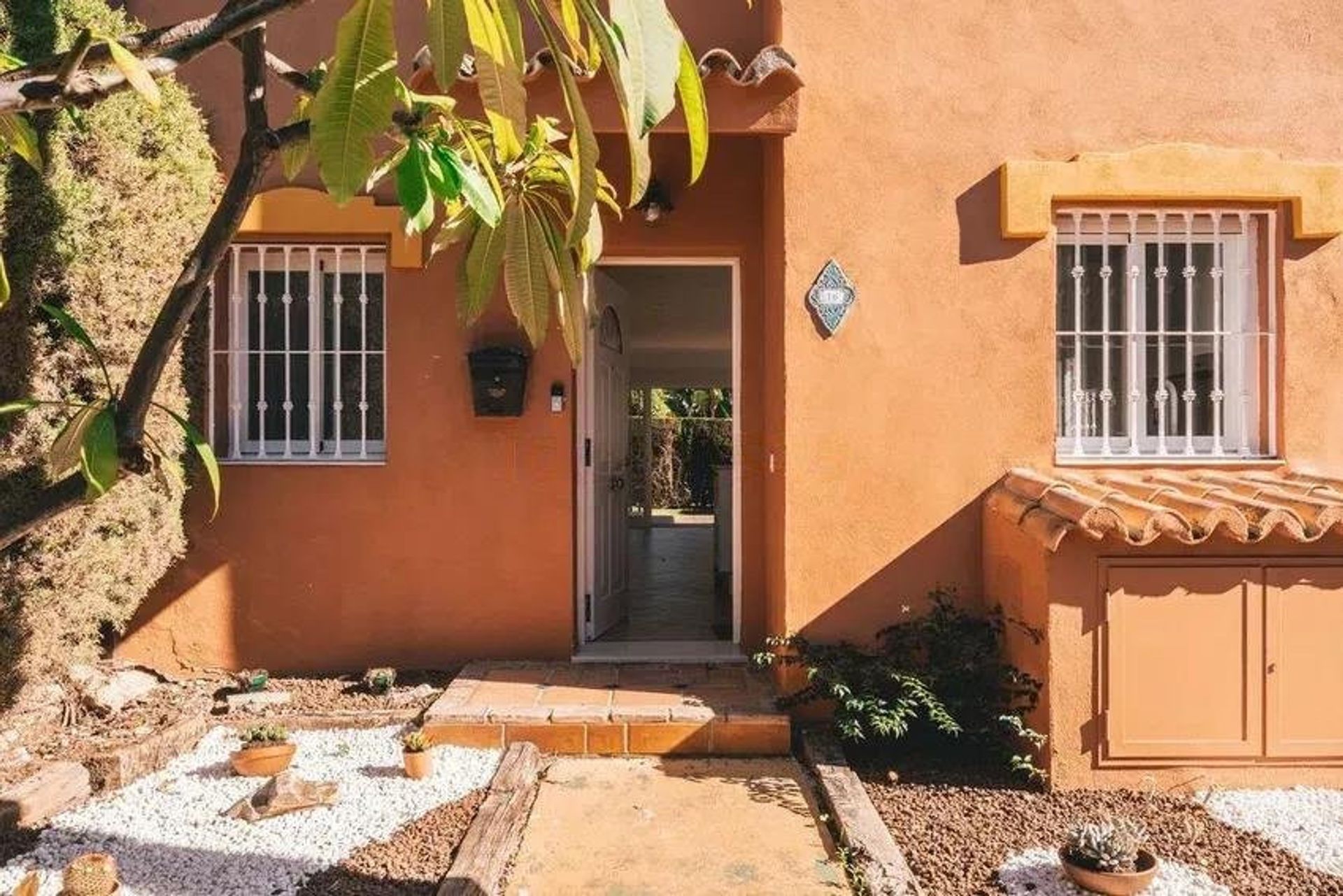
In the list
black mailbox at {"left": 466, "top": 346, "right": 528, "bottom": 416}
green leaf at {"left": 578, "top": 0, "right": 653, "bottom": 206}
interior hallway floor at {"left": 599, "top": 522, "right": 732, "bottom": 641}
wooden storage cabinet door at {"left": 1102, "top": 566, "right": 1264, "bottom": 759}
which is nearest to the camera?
green leaf at {"left": 578, "top": 0, "right": 653, "bottom": 206}

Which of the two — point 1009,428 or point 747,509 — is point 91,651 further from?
point 1009,428

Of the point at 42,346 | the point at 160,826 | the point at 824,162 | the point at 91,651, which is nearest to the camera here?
the point at 160,826

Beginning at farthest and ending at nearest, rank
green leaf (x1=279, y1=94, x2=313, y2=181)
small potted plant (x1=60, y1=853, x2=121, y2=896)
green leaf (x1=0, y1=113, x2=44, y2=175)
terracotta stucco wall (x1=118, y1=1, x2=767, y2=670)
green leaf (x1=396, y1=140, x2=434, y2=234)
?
terracotta stucco wall (x1=118, y1=1, x2=767, y2=670) < small potted plant (x1=60, y1=853, x2=121, y2=896) < green leaf (x1=279, y1=94, x2=313, y2=181) < green leaf (x1=0, y1=113, x2=44, y2=175) < green leaf (x1=396, y1=140, x2=434, y2=234)

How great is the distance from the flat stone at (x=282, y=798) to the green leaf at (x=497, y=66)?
3042mm

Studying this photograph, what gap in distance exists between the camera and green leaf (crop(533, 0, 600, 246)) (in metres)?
1.66

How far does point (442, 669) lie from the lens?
17.1 feet

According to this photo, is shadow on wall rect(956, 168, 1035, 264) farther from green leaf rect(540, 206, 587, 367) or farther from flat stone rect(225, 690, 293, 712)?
flat stone rect(225, 690, 293, 712)

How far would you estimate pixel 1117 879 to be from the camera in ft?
9.75

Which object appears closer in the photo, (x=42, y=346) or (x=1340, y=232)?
(x=42, y=346)

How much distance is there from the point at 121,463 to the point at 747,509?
389 centimetres

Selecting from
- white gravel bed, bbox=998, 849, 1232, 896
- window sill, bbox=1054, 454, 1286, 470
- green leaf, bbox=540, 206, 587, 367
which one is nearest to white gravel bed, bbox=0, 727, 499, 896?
green leaf, bbox=540, 206, 587, 367

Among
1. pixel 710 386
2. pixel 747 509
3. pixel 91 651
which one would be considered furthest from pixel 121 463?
pixel 710 386

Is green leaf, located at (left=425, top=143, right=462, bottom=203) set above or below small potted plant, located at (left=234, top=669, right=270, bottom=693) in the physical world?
above

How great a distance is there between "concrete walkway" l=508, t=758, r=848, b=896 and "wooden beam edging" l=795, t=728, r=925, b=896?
92mm
